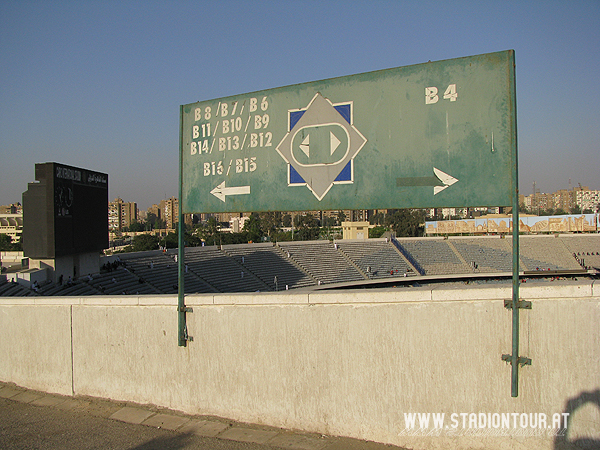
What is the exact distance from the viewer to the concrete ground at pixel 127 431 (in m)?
4.69

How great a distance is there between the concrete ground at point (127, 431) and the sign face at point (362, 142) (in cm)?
252

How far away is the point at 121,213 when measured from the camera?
576ft

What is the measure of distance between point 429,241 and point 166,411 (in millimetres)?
40032

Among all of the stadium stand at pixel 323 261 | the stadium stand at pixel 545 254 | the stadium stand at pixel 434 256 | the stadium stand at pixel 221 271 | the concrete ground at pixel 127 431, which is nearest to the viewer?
the concrete ground at pixel 127 431

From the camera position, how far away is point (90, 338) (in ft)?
20.1

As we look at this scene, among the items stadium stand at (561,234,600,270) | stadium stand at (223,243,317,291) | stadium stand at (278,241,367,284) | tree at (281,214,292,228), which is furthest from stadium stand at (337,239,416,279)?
tree at (281,214,292,228)

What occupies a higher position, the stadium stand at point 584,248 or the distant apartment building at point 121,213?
the distant apartment building at point 121,213

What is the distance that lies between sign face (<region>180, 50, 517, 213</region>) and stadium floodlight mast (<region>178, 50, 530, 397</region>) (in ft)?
0.03

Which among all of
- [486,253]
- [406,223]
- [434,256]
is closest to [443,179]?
[434,256]

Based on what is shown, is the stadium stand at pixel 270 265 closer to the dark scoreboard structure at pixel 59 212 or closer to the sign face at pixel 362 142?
the dark scoreboard structure at pixel 59 212

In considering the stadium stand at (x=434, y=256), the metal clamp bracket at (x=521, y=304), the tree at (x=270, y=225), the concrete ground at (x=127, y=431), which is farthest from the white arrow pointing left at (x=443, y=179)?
the tree at (x=270, y=225)

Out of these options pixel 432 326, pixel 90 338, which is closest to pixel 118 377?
pixel 90 338

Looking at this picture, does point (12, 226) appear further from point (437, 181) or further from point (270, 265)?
point (437, 181)

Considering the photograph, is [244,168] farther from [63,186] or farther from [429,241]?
[429,241]
